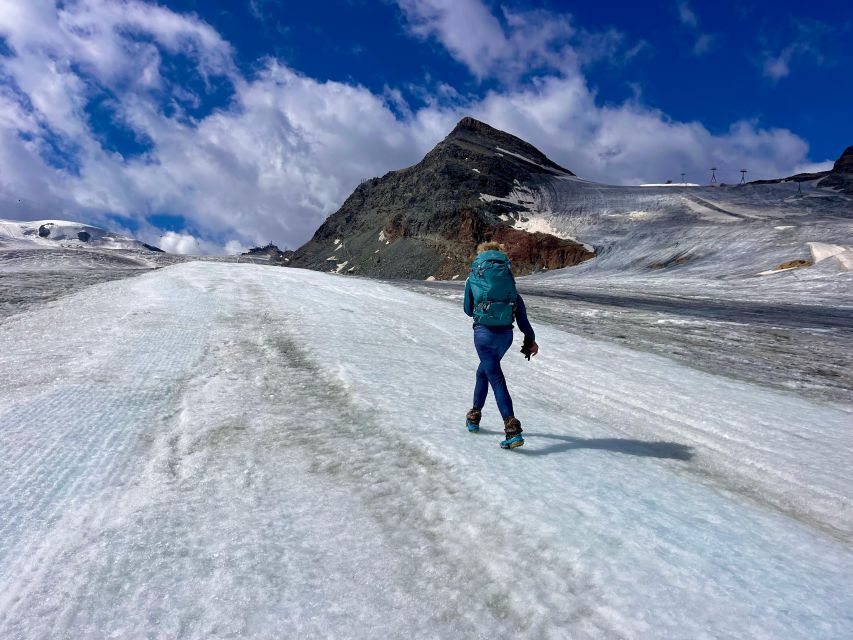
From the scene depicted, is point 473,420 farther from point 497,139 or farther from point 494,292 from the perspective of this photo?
point 497,139

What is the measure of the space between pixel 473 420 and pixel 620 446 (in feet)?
5.37

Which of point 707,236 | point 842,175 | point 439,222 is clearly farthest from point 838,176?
point 439,222

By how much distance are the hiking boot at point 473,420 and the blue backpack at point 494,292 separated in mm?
997

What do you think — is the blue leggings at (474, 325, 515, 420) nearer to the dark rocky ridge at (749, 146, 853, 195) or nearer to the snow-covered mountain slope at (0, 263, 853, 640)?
the snow-covered mountain slope at (0, 263, 853, 640)

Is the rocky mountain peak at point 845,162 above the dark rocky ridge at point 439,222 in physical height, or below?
above

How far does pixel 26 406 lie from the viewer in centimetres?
542

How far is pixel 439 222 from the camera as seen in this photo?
77062 millimetres

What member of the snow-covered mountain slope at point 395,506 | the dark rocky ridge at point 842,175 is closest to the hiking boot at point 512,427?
the snow-covered mountain slope at point 395,506

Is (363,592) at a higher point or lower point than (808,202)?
lower

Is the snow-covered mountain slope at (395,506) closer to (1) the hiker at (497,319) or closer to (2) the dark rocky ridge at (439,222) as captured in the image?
(1) the hiker at (497,319)

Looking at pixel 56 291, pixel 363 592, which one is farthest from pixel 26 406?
pixel 56 291

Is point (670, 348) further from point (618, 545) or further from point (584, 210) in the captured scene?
point (584, 210)

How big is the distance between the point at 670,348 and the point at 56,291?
59.3 feet

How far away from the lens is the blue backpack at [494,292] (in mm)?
4957
